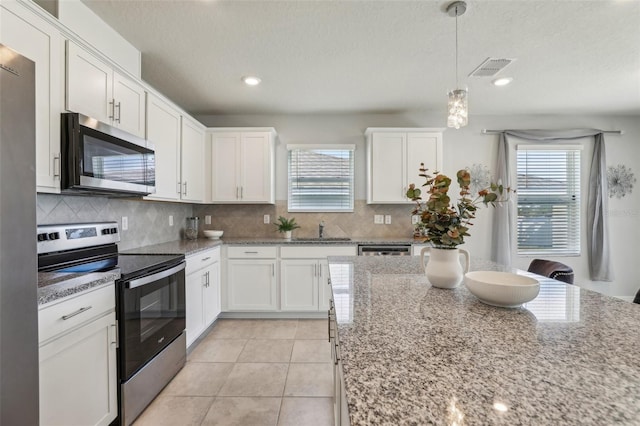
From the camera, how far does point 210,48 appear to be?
7.72 feet

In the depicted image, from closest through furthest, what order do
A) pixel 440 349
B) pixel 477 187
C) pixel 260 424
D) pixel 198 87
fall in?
1. pixel 440 349
2. pixel 260 424
3. pixel 198 87
4. pixel 477 187

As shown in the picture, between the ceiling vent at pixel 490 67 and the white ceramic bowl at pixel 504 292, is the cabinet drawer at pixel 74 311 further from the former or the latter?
the ceiling vent at pixel 490 67

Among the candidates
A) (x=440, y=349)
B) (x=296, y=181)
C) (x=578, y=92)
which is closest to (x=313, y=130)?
(x=296, y=181)

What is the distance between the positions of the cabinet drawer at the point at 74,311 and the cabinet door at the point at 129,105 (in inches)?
46.8

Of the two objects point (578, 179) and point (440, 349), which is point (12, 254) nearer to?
point (440, 349)

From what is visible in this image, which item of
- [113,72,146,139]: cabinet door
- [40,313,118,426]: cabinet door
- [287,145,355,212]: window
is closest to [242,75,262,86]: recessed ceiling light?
[113,72,146,139]: cabinet door

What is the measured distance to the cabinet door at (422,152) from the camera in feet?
11.8

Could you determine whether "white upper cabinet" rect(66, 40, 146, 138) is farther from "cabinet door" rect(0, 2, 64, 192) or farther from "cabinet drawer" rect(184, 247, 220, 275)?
"cabinet drawer" rect(184, 247, 220, 275)

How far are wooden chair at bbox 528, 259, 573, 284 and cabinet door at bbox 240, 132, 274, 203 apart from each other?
275 centimetres

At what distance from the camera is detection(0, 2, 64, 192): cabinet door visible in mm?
1393

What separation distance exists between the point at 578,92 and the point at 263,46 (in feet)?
11.0

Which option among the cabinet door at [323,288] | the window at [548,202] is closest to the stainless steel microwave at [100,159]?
the cabinet door at [323,288]

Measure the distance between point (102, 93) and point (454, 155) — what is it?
3810 millimetres

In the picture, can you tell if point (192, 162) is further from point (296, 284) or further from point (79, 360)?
point (79, 360)
